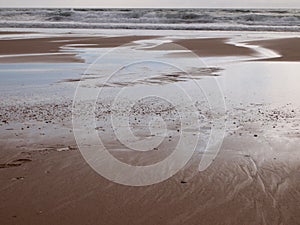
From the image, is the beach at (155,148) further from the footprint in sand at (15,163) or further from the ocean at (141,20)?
the ocean at (141,20)

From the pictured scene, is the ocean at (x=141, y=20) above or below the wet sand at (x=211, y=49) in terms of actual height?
below

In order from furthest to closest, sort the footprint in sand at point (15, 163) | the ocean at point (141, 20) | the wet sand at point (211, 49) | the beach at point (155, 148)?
the ocean at point (141, 20) < the wet sand at point (211, 49) < the footprint in sand at point (15, 163) < the beach at point (155, 148)

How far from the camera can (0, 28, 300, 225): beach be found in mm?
3438

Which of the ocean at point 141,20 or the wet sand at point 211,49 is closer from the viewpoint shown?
the wet sand at point 211,49

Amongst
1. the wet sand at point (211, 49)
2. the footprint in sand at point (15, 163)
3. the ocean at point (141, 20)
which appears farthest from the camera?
the ocean at point (141, 20)

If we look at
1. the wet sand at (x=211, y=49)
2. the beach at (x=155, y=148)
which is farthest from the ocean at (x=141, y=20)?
the beach at (x=155, y=148)

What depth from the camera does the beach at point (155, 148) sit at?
3.44 m

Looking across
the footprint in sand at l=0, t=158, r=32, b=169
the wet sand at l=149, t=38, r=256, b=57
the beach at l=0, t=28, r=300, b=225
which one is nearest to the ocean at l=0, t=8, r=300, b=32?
the wet sand at l=149, t=38, r=256, b=57

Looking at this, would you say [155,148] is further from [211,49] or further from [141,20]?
[141,20]

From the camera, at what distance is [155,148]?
5.04m

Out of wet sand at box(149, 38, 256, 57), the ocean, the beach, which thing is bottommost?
the ocean

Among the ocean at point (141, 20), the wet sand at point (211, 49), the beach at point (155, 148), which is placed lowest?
the ocean at point (141, 20)

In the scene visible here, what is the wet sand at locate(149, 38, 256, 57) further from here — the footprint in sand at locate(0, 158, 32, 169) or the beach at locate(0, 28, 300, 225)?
the footprint in sand at locate(0, 158, 32, 169)

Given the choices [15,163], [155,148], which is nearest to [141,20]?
[155,148]
